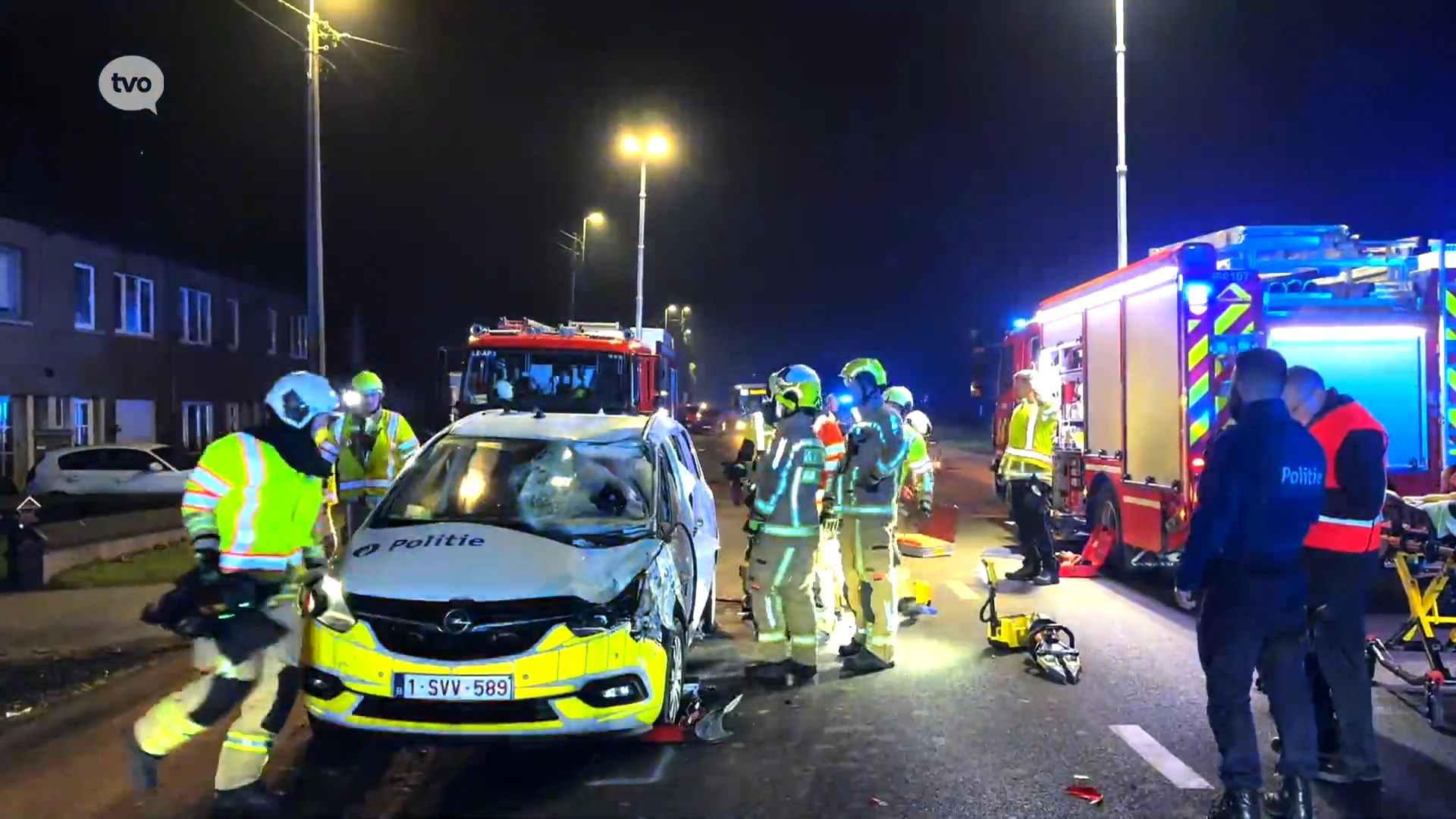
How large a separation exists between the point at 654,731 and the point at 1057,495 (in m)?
7.96

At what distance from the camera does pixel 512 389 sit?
15781 mm

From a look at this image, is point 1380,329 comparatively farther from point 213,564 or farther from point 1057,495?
point 213,564

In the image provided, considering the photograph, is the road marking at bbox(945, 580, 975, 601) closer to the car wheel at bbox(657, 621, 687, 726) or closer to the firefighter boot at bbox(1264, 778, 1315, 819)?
the car wheel at bbox(657, 621, 687, 726)

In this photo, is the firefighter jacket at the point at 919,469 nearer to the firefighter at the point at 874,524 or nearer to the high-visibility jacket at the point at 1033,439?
the firefighter at the point at 874,524

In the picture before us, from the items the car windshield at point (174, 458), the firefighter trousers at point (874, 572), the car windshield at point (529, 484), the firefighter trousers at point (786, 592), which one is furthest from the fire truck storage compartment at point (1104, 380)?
the car windshield at point (174, 458)

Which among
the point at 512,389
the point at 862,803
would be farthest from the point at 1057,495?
the point at 862,803

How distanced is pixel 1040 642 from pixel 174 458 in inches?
641

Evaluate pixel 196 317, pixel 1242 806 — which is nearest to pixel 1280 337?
pixel 1242 806

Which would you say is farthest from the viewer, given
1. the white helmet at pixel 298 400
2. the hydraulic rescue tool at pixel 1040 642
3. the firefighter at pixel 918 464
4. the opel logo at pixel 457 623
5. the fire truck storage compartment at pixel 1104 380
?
the fire truck storage compartment at pixel 1104 380

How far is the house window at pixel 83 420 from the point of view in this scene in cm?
2333

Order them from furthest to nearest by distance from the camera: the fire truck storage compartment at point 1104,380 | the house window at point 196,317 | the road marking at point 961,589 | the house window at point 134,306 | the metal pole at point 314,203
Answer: the house window at point 196,317, the house window at point 134,306, the metal pole at point 314,203, the fire truck storage compartment at point 1104,380, the road marking at point 961,589

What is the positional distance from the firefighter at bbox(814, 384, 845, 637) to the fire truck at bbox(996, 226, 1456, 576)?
9.48ft

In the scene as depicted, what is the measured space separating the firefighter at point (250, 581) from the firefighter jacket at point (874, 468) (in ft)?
11.8

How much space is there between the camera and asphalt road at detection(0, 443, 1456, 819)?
16.3ft
